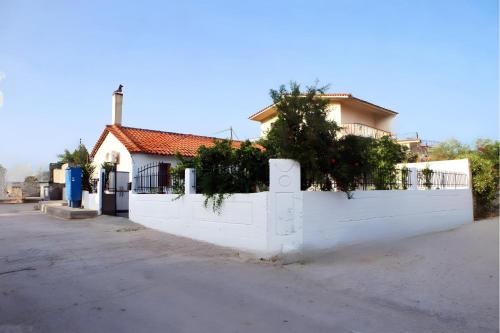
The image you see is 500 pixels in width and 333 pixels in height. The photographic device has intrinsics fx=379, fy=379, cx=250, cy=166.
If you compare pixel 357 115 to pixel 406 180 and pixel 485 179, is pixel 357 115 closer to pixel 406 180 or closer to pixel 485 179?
pixel 485 179

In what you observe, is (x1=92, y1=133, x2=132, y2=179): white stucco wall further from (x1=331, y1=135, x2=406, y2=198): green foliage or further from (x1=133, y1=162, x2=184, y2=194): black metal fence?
(x1=331, y1=135, x2=406, y2=198): green foliage

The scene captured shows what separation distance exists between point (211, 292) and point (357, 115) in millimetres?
25418

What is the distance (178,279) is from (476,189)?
42.5ft

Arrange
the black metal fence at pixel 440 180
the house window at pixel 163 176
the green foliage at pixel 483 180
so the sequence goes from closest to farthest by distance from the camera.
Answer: the house window at pixel 163 176, the black metal fence at pixel 440 180, the green foliage at pixel 483 180

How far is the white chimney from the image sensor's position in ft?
67.2

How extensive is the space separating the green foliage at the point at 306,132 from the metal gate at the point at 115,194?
384 inches

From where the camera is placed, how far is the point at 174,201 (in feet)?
34.5

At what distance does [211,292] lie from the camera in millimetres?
5523

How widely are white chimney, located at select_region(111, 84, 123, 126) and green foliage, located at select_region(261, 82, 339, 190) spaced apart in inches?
579

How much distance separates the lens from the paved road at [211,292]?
14.2 feet

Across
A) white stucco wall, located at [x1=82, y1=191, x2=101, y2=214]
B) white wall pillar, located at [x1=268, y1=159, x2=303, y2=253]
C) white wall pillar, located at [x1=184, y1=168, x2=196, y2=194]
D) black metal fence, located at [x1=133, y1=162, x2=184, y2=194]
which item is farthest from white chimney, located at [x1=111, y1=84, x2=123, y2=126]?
white wall pillar, located at [x1=268, y1=159, x2=303, y2=253]

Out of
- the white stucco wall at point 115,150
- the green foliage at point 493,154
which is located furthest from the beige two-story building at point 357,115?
the white stucco wall at point 115,150

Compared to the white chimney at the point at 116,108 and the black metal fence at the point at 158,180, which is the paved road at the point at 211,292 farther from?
the white chimney at the point at 116,108

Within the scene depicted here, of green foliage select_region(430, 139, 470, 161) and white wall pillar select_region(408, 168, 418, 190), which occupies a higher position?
green foliage select_region(430, 139, 470, 161)
